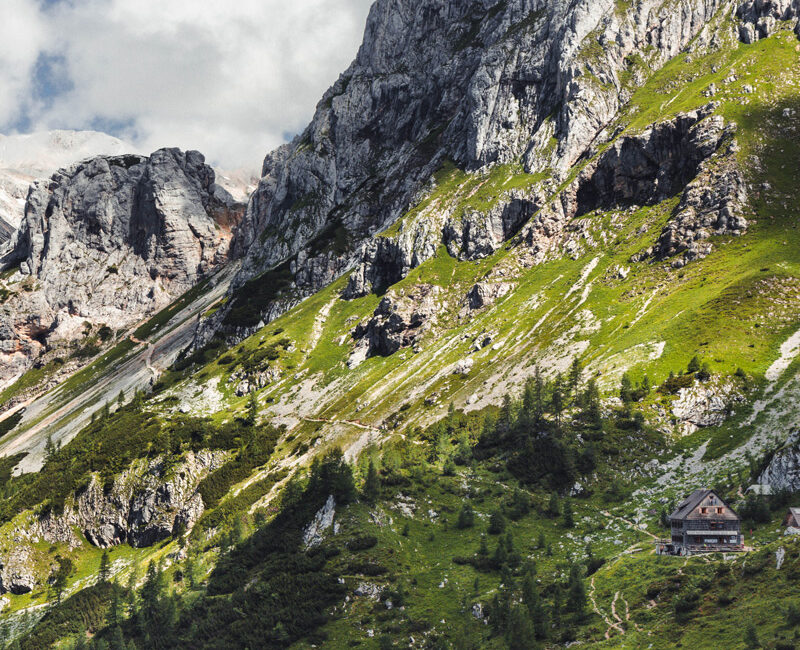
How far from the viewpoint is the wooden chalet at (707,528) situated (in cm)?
6756

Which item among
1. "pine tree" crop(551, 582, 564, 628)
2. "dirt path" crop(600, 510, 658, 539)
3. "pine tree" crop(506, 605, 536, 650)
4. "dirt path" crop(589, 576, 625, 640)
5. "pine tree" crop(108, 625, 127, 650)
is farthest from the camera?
"pine tree" crop(108, 625, 127, 650)

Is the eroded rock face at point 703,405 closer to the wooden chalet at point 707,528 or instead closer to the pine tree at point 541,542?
the pine tree at point 541,542

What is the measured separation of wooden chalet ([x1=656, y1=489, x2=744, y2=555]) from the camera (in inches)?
2660

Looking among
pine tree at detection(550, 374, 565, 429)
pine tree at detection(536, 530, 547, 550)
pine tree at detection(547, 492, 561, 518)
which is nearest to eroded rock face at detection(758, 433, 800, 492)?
pine tree at detection(536, 530, 547, 550)

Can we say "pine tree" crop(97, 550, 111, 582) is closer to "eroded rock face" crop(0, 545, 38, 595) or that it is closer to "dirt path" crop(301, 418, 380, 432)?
"eroded rock face" crop(0, 545, 38, 595)

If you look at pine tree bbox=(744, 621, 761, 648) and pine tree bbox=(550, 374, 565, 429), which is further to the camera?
pine tree bbox=(550, 374, 565, 429)

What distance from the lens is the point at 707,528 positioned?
226 feet

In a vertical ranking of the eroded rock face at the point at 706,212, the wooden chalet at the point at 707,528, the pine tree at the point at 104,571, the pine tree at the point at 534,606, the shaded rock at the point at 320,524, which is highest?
the eroded rock face at the point at 706,212

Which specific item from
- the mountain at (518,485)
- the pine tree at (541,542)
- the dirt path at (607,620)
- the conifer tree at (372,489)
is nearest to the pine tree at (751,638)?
the mountain at (518,485)

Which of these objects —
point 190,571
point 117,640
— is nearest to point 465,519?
point 117,640

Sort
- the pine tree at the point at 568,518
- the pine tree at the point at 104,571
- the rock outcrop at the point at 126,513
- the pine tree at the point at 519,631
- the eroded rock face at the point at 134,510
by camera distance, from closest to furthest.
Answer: the pine tree at the point at 519,631 < the pine tree at the point at 568,518 < the pine tree at the point at 104,571 < the rock outcrop at the point at 126,513 < the eroded rock face at the point at 134,510

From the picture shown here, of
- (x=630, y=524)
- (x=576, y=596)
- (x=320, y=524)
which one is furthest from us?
(x=320, y=524)

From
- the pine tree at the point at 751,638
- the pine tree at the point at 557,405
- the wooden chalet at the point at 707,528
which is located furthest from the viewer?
the pine tree at the point at 557,405

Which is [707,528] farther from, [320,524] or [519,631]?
[320,524]
